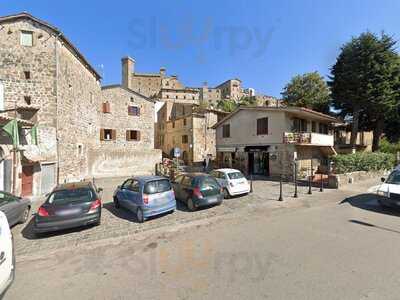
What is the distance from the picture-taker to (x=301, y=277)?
12.8 ft

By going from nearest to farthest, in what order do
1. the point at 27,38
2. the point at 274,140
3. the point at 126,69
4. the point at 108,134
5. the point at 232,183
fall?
1. the point at 232,183
2. the point at 27,38
3. the point at 274,140
4. the point at 108,134
5. the point at 126,69

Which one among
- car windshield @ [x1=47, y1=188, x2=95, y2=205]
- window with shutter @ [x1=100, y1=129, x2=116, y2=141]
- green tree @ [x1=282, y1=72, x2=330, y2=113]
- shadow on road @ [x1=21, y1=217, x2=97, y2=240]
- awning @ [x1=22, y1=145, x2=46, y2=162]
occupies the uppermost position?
green tree @ [x1=282, y1=72, x2=330, y2=113]

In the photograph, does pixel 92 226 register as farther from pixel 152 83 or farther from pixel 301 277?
pixel 152 83

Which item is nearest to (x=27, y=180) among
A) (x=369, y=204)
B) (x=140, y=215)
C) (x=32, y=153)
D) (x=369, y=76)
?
(x=32, y=153)

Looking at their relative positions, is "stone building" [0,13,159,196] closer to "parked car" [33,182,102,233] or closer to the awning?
the awning

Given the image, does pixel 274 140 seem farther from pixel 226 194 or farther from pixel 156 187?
pixel 156 187

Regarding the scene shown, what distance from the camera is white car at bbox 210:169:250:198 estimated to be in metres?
11.0

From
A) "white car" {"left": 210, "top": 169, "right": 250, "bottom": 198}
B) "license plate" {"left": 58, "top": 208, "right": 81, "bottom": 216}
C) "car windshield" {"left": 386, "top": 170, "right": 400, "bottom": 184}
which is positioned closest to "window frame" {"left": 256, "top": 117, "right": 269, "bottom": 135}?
"white car" {"left": 210, "top": 169, "right": 250, "bottom": 198}

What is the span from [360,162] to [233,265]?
55.8 feet

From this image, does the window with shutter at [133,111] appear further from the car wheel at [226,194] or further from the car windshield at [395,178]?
the car windshield at [395,178]

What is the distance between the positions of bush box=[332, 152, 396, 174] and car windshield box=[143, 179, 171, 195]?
13.3m

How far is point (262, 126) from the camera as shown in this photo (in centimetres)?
1966

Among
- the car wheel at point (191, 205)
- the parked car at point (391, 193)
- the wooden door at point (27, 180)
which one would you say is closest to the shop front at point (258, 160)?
the parked car at point (391, 193)

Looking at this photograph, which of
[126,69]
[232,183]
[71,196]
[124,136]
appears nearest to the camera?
[71,196]
